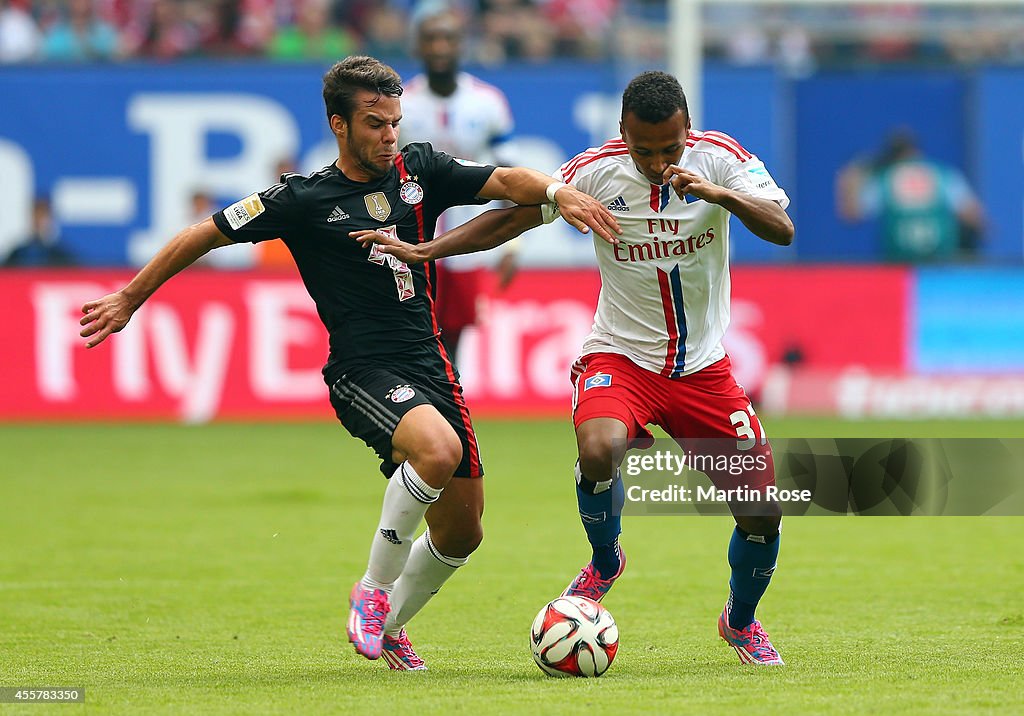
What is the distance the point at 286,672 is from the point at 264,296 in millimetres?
10068

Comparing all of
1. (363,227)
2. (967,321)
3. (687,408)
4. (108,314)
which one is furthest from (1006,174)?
(108,314)

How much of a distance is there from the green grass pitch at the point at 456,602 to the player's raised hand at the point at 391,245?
1544 mm

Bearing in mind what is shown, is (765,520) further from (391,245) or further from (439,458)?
(391,245)

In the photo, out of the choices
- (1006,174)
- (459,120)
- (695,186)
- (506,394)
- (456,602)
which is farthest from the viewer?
(1006,174)

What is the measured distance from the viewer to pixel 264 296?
52.6 ft

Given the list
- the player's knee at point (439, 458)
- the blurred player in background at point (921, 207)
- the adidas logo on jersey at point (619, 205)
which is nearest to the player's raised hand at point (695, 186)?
the adidas logo on jersey at point (619, 205)

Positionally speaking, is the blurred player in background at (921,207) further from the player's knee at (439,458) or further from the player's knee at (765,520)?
the player's knee at (439,458)

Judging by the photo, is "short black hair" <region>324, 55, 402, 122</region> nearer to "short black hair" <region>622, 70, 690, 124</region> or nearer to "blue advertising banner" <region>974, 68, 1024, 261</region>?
"short black hair" <region>622, 70, 690, 124</region>

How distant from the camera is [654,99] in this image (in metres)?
6.30

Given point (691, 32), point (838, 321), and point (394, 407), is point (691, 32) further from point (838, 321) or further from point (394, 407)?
point (394, 407)

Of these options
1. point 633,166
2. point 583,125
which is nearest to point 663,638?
point 633,166

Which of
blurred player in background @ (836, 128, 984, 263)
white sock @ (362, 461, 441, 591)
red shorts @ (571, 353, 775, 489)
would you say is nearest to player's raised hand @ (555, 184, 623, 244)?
red shorts @ (571, 353, 775, 489)

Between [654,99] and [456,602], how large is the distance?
2902 millimetres

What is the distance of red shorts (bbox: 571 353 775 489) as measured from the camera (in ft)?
21.6
